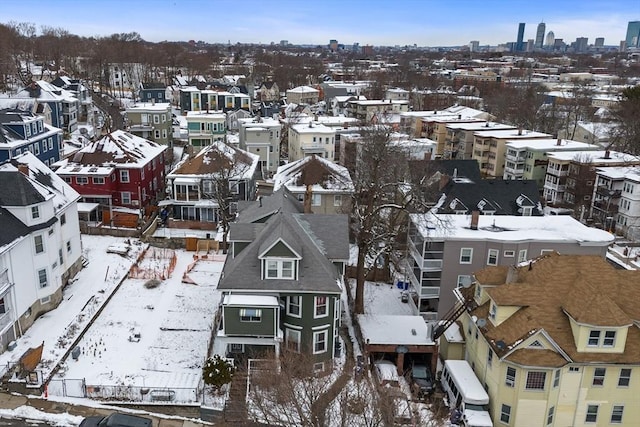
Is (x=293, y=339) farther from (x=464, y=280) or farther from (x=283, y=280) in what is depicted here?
(x=464, y=280)

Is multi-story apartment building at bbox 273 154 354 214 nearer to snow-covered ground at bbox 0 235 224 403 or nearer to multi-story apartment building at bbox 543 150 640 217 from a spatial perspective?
snow-covered ground at bbox 0 235 224 403

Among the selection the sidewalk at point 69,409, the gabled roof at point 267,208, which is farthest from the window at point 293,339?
the gabled roof at point 267,208

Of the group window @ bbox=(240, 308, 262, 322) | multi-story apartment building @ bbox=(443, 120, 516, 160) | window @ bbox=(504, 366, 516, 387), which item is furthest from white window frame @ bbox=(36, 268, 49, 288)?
multi-story apartment building @ bbox=(443, 120, 516, 160)

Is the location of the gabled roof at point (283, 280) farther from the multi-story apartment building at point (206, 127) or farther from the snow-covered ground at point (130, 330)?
the multi-story apartment building at point (206, 127)

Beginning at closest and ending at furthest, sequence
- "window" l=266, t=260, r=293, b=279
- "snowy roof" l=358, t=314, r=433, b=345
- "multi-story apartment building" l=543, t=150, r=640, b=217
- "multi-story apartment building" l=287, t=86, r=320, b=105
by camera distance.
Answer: "window" l=266, t=260, r=293, b=279 → "snowy roof" l=358, t=314, r=433, b=345 → "multi-story apartment building" l=543, t=150, r=640, b=217 → "multi-story apartment building" l=287, t=86, r=320, b=105

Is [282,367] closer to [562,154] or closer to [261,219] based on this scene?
[261,219]

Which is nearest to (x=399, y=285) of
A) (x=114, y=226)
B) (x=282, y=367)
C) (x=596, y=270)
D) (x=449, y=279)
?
(x=449, y=279)
